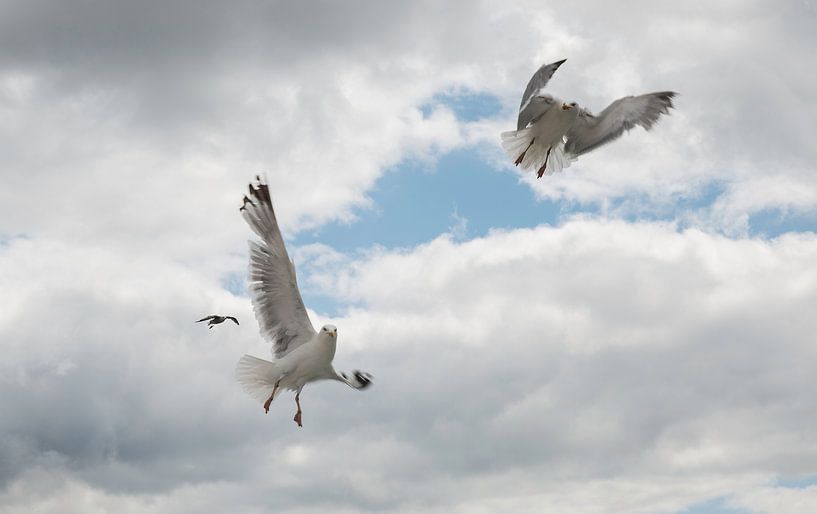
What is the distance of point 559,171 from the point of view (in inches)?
1060

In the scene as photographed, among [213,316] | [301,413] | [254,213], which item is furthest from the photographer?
[254,213]

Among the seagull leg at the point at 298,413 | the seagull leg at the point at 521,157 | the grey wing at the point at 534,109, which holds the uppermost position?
the grey wing at the point at 534,109

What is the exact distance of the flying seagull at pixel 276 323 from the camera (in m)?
22.0

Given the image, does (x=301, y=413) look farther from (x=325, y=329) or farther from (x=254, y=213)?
(x=254, y=213)

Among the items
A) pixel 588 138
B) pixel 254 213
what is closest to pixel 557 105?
pixel 588 138

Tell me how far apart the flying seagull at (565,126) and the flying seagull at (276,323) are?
7.36m

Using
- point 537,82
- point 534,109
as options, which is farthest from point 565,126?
point 537,82

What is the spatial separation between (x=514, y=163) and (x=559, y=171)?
51.8 inches

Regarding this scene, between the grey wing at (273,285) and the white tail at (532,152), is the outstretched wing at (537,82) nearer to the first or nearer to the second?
the white tail at (532,152)

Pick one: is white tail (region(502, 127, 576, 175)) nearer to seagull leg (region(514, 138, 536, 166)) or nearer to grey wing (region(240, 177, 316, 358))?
seagull leg (region(514, 138, 536, 166))

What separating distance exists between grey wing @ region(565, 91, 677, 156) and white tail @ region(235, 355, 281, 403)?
34.7 ft

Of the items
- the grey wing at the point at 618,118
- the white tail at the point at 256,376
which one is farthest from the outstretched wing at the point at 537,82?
the white tail at the point at 256,376

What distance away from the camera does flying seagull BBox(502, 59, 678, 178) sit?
25266mm

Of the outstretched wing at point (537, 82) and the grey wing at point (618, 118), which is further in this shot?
the grey wing at point (618, 118)
